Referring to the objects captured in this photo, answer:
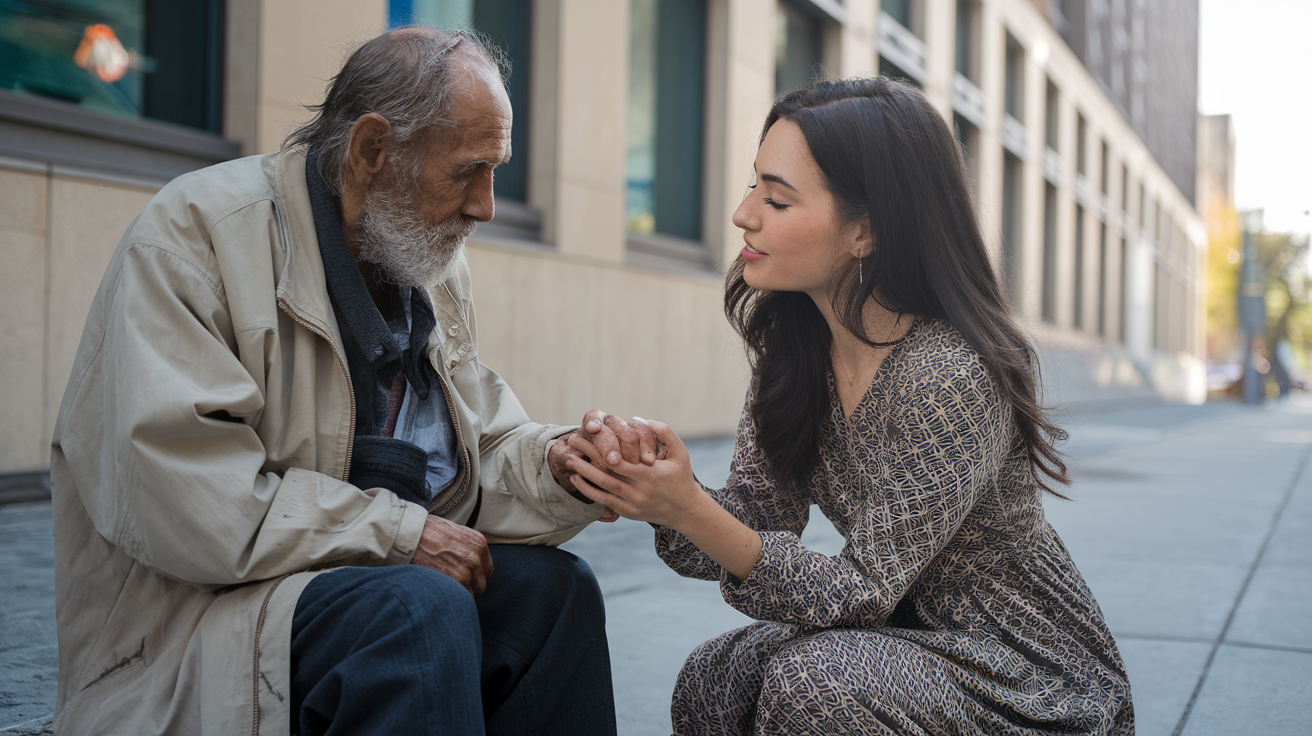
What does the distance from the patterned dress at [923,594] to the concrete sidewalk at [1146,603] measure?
0.32 m

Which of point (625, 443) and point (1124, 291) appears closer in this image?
point (625, 443)

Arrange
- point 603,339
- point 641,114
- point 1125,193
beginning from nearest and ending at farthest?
point 603,339
point 641,114
point 1125,193

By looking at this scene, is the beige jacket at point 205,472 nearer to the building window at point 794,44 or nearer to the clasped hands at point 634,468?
the clasped hands at point 634,468

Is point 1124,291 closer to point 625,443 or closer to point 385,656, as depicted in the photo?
point 625,443

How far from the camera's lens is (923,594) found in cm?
227

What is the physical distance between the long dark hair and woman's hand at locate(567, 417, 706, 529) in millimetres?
463

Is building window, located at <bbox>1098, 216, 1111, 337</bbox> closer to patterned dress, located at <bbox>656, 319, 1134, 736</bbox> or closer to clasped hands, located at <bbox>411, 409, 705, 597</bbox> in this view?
patterned dress, located at <bbox>656, 319, 1134, 736</bbox>

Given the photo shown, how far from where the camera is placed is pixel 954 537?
2.24m

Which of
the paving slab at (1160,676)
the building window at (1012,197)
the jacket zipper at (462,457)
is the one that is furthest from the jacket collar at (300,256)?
the building window at (1012,197)

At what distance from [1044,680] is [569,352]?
22.4 feet

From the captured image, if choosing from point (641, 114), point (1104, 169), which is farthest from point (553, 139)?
point (1104, 169)

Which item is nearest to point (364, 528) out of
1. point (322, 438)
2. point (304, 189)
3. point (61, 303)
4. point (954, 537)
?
point (322, 438)

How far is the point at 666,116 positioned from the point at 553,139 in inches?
93.0

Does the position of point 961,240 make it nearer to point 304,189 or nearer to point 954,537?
point 954,537
